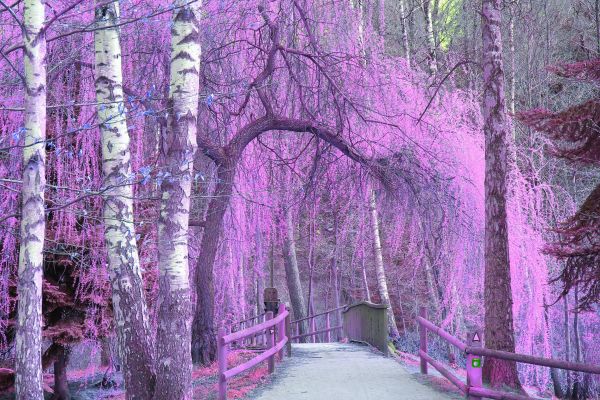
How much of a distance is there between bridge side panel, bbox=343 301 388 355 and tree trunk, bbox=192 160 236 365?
4.35 m

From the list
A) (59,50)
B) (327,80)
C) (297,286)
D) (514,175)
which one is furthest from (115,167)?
(297,286)

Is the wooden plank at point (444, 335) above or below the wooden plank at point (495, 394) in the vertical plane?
above

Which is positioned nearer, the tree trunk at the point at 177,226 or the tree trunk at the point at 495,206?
the tree trunk at the point at 177,226

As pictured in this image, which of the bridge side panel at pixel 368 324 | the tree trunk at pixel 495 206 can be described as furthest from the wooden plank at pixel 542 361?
the bridge side panel at pixel 368 324

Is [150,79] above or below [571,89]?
below

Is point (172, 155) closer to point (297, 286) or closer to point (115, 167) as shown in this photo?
point (115, 167)

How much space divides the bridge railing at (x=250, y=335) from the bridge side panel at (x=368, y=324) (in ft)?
8.50

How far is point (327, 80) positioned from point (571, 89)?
16.4 m

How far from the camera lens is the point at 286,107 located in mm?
12859

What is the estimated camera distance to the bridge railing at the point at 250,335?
831cm

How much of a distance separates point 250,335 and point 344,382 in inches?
69.3

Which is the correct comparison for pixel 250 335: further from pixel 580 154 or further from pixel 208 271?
pixel 580 154

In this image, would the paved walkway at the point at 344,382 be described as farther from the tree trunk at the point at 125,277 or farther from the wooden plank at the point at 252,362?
the tree trunk at the point at 125,277

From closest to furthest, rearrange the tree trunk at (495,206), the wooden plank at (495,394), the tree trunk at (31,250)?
the tree trunk at (31,250) → the wooden plank at (495,394) → the tree trunk at (495,206)
